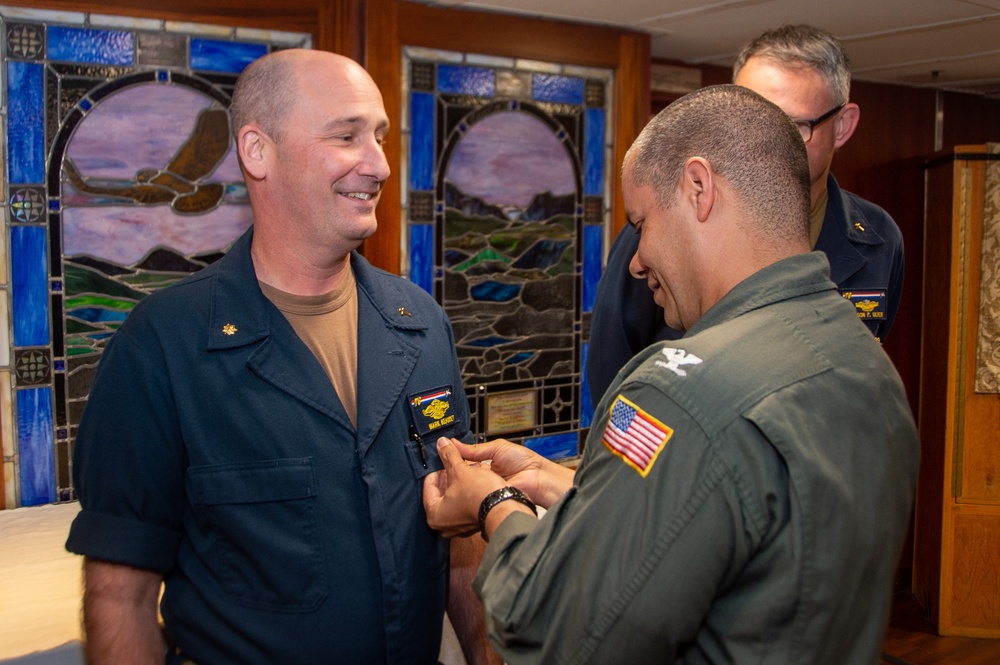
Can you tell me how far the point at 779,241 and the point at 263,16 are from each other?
2.21 metres

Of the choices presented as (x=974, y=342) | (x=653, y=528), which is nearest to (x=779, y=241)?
(x=653, y=528)

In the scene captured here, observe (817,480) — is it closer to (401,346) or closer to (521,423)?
(401,346)

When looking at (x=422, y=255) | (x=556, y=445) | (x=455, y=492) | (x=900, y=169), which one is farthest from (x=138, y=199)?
(x=900, y=169)

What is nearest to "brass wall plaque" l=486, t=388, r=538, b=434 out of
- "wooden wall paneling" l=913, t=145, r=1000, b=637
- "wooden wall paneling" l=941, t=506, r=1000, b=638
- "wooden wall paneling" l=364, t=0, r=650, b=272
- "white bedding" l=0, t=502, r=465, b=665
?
"wooden wall paneling" l=364, t=0, r=650, b=272

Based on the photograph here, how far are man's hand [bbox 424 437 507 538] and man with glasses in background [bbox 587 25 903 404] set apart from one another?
618mm

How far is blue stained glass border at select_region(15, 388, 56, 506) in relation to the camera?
2.64 meters

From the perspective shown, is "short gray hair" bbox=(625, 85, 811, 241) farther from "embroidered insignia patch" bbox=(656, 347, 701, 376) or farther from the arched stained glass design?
the arched stained glass design

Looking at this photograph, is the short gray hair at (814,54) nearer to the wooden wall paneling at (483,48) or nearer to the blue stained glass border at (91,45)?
the wooden wall paneling at (483,48)

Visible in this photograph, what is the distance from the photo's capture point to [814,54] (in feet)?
6.52

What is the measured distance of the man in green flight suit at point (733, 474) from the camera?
1.01 m

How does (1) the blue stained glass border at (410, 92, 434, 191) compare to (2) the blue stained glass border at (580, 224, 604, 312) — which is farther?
(2) the blue stained glass border at (580, 224, 604, 312)

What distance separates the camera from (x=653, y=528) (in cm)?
102

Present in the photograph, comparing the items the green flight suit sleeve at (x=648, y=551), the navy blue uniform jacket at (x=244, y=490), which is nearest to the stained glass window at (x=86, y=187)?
the navy blue uniform jacket at (x=244, y=490)

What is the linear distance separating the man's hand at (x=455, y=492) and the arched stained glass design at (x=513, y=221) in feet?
5.47
